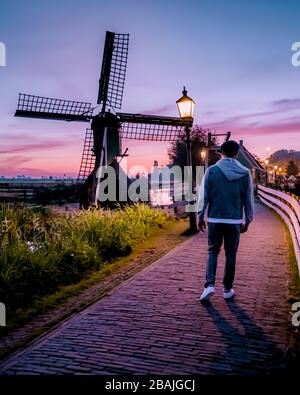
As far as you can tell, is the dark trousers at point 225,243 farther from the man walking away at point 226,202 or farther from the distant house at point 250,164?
the distant house at point 250,164

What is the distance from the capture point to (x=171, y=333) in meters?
4.60

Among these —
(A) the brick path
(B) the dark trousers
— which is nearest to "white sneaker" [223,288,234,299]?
(A) the brick path

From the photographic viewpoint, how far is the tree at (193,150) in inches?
2192

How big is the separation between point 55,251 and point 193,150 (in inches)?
1983

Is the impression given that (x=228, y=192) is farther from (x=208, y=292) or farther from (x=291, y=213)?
(x=291, y=213)

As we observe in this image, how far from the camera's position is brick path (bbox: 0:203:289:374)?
3836mm

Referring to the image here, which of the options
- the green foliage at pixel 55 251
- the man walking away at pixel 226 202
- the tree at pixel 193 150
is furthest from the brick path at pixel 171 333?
the tree at pixel 193 150

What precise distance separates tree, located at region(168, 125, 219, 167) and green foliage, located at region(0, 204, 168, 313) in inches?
1745

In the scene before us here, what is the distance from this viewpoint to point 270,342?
4.34 metres

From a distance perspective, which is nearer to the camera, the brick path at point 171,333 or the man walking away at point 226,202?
the brick path at point 171,333

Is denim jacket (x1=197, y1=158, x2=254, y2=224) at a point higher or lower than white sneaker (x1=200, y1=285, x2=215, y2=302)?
higher

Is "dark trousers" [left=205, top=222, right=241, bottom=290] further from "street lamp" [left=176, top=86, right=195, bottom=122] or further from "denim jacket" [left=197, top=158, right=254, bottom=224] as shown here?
"street lamp" [left=176, top=86, right=195, bottom=122]

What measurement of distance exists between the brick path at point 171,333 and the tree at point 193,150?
158 ft
